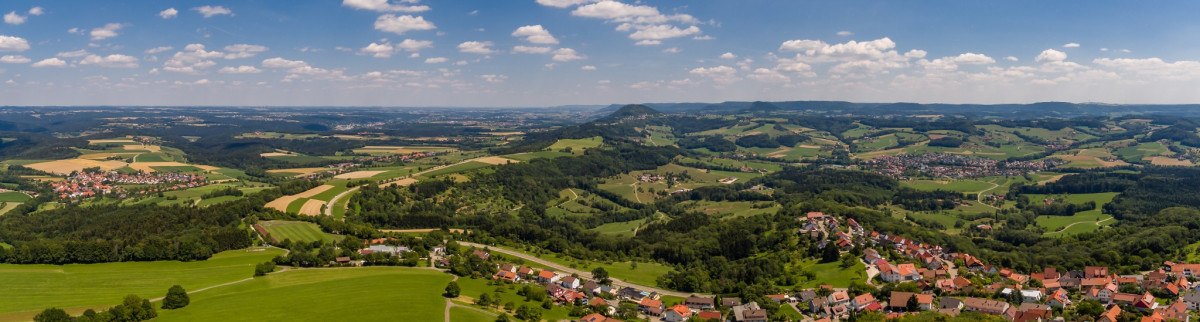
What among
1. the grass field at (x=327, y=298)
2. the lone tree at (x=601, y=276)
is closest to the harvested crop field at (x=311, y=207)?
the grass field at (x=327, y=298)

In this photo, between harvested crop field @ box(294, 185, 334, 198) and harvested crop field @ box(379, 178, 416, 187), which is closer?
harvested crop field @ box(294, 185, 334, 198)

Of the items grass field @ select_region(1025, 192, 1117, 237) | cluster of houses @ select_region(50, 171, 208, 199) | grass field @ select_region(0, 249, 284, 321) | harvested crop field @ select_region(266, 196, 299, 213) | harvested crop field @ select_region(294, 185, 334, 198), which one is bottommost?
grass field @ select_region(1025, 192, 1117, 237)

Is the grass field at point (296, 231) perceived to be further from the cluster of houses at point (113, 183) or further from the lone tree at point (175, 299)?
the cluster of houses at point (113, 183)

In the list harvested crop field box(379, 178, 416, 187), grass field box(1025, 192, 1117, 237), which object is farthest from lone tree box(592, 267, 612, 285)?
grass field box(1025, 192, 1117, 237)

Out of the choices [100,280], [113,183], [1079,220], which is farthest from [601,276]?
[113,183]

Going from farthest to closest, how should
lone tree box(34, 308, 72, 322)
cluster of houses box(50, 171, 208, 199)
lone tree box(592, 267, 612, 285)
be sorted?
cluster of houses box(50, 171, 208, 199)
lone tree box(592, 267, 612, 285)
lone tree box(34, 308, 72, 322)

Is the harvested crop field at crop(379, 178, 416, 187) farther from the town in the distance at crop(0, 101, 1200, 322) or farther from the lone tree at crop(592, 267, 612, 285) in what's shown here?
the lone tree at crop(592, 267, 612, 285)
